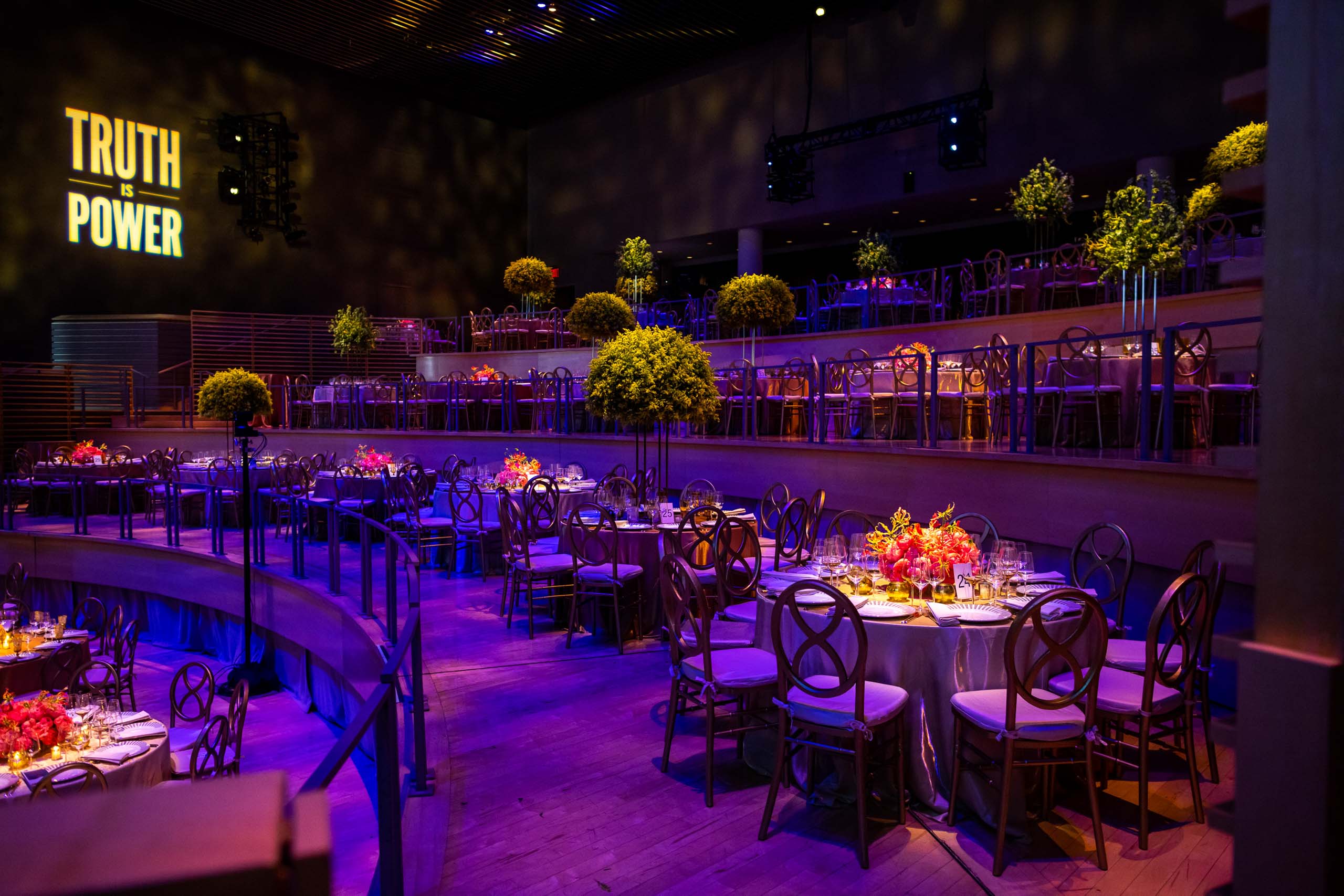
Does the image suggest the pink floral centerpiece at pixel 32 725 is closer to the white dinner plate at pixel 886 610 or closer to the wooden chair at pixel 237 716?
the wooden chair at pixel 237 716

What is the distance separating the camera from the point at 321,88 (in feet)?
64.2

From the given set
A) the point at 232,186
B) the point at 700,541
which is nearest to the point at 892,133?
the point at 700,541

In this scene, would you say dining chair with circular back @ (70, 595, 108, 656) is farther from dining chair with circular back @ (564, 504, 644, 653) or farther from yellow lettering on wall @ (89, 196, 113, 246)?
yellow lettering on wall @ (89, 196, 113, 246)

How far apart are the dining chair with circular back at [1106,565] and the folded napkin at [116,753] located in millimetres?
4371

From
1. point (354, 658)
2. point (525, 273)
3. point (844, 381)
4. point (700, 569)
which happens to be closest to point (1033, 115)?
point (844, 381)

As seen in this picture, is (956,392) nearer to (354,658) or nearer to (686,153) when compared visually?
(354,658)

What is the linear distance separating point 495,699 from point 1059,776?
9.21 ft

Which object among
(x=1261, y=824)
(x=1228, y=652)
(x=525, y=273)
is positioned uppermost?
(x=525, y=273)

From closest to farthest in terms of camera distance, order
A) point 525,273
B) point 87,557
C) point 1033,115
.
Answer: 1. point 87,557
2. point 1033,115
3. point 525,273

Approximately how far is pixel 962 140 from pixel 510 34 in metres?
9.39

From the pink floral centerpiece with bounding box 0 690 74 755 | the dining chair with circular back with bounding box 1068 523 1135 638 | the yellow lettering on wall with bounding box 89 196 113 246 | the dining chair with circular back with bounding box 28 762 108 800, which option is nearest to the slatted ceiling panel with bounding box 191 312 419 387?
the yellow lettering on wall with bounding box 89 196 113 246

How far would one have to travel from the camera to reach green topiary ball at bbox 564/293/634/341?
470 inches

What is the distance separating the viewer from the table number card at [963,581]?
3727mm

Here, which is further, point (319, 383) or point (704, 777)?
point (319, 383)
